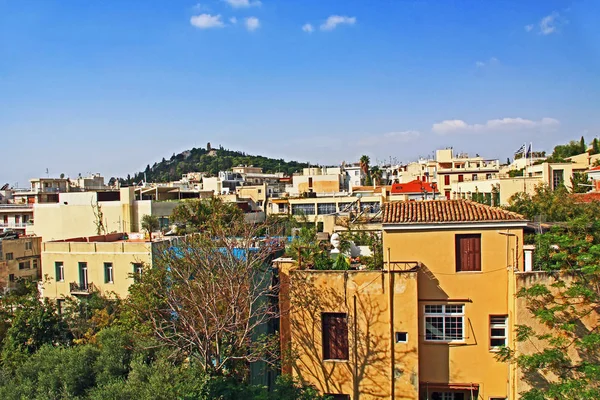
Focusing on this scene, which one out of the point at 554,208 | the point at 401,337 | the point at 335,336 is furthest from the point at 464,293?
the point at 554,208

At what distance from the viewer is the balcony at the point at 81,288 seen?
22.2 m

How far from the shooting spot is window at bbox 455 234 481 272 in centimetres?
1452

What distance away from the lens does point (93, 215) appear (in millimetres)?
41812

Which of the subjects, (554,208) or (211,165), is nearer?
(554,208)

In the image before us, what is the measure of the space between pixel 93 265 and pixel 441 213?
1581 cm

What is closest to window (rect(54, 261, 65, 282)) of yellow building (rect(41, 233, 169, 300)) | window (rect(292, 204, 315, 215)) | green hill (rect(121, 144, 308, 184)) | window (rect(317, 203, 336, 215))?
yellow building (rect(41, 233, 169, 300))

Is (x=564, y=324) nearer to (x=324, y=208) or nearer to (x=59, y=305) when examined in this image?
(x=59, y=305)

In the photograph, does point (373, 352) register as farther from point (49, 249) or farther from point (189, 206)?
point (189, 206)

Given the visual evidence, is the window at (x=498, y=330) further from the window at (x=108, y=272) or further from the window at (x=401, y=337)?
the window at (x=108, y=272)

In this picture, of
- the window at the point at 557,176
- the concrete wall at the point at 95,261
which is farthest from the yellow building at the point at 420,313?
the window at the point at 557,176

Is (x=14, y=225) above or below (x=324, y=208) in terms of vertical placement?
below

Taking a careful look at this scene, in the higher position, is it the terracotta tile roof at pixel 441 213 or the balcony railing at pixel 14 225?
the terracotta tile roof at pixel 441 213

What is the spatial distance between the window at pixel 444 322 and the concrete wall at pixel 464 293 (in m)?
0.15

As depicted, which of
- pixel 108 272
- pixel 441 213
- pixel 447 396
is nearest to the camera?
pixel 447 396
